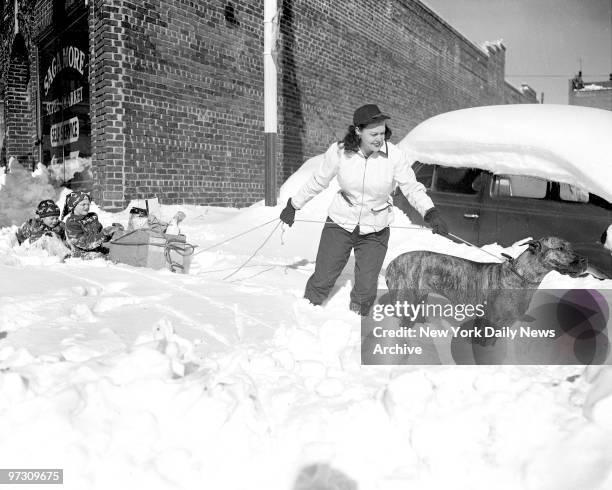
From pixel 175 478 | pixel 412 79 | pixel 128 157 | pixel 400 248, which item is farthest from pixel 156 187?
pixel 412 79

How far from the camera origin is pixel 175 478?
2.08 meters

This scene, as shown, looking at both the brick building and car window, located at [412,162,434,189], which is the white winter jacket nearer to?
car window, located at [412,162,434,189]

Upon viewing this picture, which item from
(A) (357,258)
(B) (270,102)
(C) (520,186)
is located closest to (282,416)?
(A) (357,258)

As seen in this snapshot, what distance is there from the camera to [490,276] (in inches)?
138

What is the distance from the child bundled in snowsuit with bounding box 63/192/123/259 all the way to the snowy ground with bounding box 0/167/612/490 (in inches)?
114

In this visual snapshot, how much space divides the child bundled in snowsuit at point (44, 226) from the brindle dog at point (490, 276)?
456 cm

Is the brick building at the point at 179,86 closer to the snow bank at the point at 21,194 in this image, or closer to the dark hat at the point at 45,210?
the snow bank at the point at 21,194

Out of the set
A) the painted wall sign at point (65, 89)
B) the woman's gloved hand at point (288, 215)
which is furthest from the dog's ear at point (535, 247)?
the painted wall sign at point (65, 89)

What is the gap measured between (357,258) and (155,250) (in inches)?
91.8

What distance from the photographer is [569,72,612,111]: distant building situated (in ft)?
107

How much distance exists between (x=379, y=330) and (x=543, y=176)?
3.78m

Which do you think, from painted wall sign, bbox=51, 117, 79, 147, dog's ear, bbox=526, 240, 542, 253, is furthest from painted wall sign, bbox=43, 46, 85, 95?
dog's ear, bbox=526, 240, 542, 253

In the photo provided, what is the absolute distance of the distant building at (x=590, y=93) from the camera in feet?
107

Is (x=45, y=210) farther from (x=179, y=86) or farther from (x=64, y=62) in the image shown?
(x=64, y=62)
